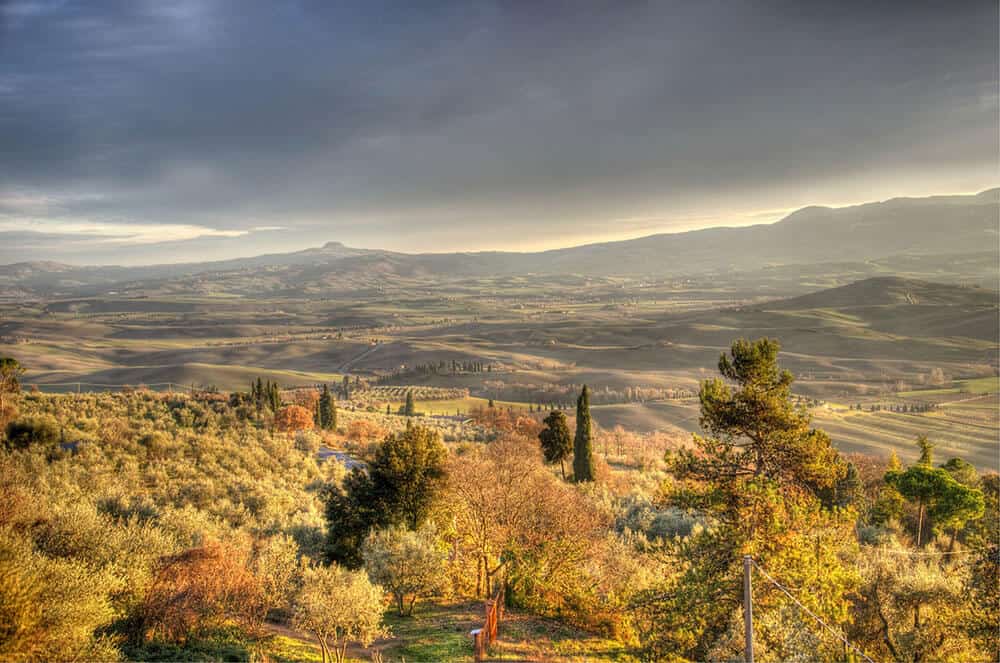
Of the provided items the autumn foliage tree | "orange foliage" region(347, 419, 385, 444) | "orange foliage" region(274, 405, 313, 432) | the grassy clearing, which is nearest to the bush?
"orange foliage" region(274, 405, 313, 432)

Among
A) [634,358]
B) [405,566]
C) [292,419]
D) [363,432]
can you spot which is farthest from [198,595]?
[634,358]

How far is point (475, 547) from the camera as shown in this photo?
18406 millimetres

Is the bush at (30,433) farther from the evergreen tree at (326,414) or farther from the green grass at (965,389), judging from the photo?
the green grass at (965,389)

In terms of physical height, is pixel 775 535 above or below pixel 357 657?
above

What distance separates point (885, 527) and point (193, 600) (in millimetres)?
29838

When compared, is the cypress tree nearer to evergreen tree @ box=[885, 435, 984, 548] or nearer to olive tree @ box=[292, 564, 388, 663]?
evergreen tree @ box=[885, 435, 984, 548]

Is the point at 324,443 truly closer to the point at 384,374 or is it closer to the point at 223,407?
the point at 223,407

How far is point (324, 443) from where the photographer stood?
39.0m

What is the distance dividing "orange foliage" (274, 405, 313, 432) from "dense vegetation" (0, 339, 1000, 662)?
8151 millimetres

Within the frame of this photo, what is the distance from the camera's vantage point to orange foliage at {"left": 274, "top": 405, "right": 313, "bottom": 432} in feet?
121

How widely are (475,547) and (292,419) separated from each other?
23.9 metres

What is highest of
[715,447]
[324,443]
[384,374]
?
[715,447]

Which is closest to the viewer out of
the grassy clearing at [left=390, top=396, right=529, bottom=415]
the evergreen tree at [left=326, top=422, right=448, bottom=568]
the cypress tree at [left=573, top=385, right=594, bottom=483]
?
the evergreen tree at [left=326, top=422, right=448, bottom=568]

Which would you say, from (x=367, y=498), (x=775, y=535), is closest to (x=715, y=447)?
(x=775, y=535)
